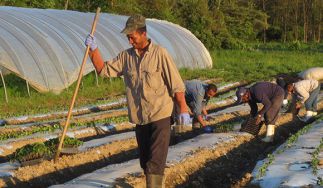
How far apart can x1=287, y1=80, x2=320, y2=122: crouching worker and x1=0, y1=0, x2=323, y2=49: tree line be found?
17.6m

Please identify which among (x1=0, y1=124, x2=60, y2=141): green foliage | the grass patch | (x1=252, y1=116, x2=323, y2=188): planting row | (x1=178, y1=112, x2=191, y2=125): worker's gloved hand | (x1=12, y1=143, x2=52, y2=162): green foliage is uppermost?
(x1=178, y1=112, x2=191, y2=125): worker's gloved hand

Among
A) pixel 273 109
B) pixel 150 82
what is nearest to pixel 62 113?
pixel 273 109

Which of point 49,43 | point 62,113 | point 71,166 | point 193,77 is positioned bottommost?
point 193,77

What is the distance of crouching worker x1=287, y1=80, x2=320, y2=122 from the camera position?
404 inches

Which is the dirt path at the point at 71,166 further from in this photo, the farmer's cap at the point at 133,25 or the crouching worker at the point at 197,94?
the farmer's cap at the point at 133,25

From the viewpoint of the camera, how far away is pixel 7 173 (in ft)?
19.1

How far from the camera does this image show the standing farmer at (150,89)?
14.0 ft

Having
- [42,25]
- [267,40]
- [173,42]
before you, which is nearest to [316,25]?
[267,40]

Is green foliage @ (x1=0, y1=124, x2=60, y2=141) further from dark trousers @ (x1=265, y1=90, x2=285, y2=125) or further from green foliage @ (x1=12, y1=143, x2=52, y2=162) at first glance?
dark trousers @ (x1=265, y1=90, x2=285, y2=125)

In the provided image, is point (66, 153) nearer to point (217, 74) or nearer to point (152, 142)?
point (152, 142)

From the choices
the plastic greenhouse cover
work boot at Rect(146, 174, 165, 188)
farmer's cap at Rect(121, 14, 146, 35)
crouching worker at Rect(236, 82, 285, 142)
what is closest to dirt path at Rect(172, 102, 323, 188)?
crouching worker at Rect(236, 82, 285, 142)

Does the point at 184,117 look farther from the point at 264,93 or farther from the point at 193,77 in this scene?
the point at 193,77

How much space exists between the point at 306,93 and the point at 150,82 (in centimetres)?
673

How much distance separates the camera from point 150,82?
4.29 metres
